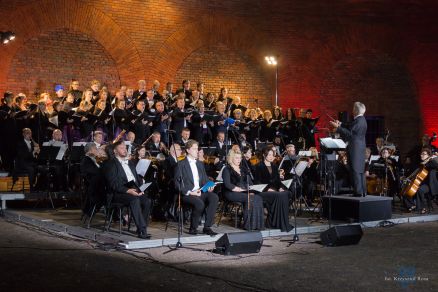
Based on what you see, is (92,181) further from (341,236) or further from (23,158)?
(341,236)

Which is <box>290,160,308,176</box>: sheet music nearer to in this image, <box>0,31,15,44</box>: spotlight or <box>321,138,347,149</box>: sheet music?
<box>321,138,347,149</box>: sheet music

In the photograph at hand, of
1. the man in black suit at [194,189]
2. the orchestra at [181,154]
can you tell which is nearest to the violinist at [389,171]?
the orchestra at [181,154]

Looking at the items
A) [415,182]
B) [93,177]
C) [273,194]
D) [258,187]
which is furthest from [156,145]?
[415,182]

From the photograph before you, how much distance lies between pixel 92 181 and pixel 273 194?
3241 mm

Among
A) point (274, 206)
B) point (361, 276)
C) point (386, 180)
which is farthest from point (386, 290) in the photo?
point (386, 180)

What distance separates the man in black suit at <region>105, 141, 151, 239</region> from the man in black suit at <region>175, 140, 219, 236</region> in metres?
0.67

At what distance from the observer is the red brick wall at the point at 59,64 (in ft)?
55.2

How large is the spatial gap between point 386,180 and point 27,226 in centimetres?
849

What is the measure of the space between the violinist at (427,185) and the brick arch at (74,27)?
8767 millimetres

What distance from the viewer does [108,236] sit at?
31.4ft

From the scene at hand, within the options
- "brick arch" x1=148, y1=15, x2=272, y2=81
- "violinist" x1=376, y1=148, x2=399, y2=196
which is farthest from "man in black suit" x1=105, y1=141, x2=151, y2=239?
"brick arch" x1=148, y1=15, x2=272, y2=81

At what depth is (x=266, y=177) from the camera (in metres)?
11.4

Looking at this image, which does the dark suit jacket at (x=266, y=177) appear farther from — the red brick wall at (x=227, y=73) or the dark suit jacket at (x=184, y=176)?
the red brick wall at (x=227, y=73)

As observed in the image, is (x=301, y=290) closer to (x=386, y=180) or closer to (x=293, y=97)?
(x=386, y=180)
